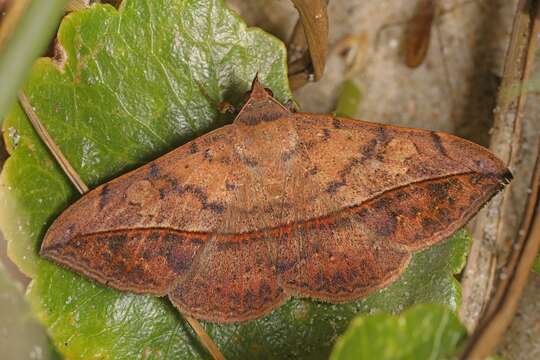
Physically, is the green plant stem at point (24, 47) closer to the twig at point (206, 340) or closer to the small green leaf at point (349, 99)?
the twig at point (206, 340)

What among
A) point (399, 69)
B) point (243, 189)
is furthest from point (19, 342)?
point (399, 69)

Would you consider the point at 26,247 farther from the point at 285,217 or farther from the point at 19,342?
the point at 285,217

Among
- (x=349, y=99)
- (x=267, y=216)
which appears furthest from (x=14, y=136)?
(x=349, y=99)

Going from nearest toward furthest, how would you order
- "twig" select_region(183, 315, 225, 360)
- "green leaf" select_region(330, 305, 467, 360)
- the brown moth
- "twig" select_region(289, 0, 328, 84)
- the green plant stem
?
the green plant stem, "green leaf" select_region(330, 305, 467, 360), the brown moth, "twig" select_region(183, 315, 225, 360), "twig" select_region(289, 0, 328, 84)

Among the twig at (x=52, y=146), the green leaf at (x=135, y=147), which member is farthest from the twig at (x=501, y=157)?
the twig at (x=52, y=146)

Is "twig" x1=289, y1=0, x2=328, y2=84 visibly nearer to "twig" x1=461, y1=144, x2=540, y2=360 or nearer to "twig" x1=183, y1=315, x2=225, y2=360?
"twig" x1=461, y1=144, x2=540, y2=360

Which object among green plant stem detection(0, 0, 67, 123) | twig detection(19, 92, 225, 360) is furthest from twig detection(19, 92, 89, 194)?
green plant stem detection(0, 0, 67, 123)
